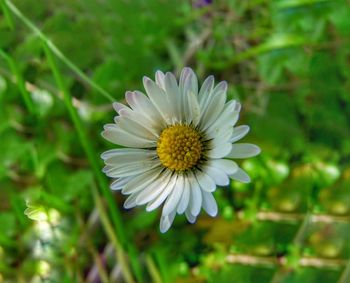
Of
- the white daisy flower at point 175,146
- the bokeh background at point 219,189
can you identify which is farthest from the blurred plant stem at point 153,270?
the white daisy flower at point 175,146

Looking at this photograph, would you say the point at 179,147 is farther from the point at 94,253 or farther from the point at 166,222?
the point at 94,253

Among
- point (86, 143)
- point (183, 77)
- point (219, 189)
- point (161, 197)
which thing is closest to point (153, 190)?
point (161, 197)

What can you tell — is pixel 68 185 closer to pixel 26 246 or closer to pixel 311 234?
pixel 26 246

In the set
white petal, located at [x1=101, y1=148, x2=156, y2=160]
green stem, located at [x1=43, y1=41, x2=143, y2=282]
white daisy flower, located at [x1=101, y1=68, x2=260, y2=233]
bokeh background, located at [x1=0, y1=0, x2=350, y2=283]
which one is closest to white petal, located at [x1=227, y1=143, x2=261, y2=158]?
white daisy flower, located at [x1=101, y1=68, x2=260, y2=233]

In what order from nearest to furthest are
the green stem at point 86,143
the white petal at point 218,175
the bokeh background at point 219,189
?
the white petal at point 218,175, the green stem at point 86,143, the bokeh background at point 219,189

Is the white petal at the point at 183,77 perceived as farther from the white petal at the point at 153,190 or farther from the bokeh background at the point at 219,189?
the bokeh background at the point at 219,189

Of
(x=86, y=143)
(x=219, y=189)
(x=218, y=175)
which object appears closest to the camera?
(x=218, y=175)

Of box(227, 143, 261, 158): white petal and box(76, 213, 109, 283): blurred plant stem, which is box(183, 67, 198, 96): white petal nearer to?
box(227, 143, 261, 158): white petal
